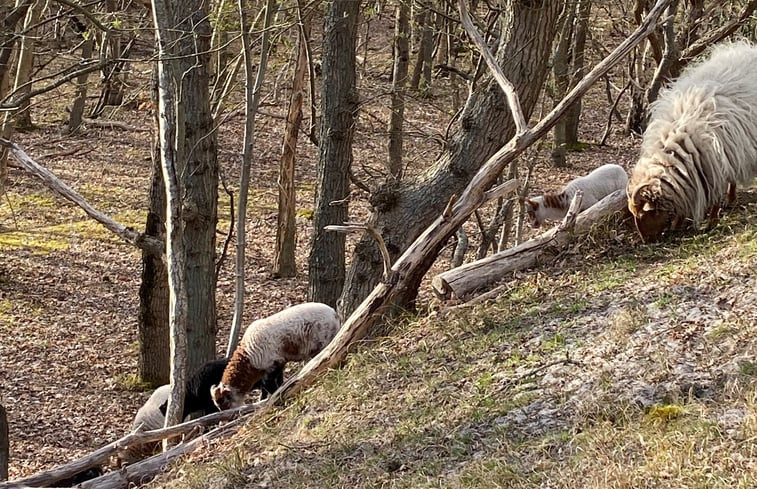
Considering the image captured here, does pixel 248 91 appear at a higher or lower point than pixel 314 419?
higher

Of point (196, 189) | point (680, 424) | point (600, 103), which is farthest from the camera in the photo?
point (600, 103)

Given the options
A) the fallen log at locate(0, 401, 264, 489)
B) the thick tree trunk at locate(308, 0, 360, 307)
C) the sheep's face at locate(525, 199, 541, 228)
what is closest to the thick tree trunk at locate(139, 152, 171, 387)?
the thick tree trunk at locate(308, 0, 360, 307)

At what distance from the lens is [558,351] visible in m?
5.52

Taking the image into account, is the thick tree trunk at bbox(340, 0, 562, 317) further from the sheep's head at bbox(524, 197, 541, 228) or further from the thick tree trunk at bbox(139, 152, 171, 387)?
the thick tree trunk at bbox(139, 152, 171, 387)

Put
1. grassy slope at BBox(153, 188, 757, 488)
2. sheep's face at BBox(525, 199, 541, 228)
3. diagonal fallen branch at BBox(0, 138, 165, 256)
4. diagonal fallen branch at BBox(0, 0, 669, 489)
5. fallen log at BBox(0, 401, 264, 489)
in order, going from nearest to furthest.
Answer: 1. grassy slope at BBox(153, 188, 757, 488)
2. fallen log at BBox(0, 401, 264, 489)
3. diagonal fallen branch at BBox(0, 0, 669, 489)
4. diagonal fallen branch at BBox(0, 138, 165, 256)
5. sheep's face at BBox(525, 199, 541, 228)

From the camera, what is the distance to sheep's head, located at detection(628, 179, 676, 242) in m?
6.49

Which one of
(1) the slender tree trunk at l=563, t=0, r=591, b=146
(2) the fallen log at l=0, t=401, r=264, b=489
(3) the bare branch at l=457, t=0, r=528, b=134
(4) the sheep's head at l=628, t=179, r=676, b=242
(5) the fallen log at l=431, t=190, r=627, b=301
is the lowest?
(2) the fallen log at l=0, t=401, r=264, b=489

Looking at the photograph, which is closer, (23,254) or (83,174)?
(23,254)

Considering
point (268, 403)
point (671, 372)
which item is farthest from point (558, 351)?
point (268, 403)

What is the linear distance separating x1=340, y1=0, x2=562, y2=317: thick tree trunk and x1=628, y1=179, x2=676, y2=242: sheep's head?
138 centimetres

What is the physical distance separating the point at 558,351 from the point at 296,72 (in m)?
9.23

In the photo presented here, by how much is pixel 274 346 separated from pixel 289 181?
6.61 m

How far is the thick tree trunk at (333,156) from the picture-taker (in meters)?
9.63

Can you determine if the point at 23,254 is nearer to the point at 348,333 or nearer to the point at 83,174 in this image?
the point at 83,174
